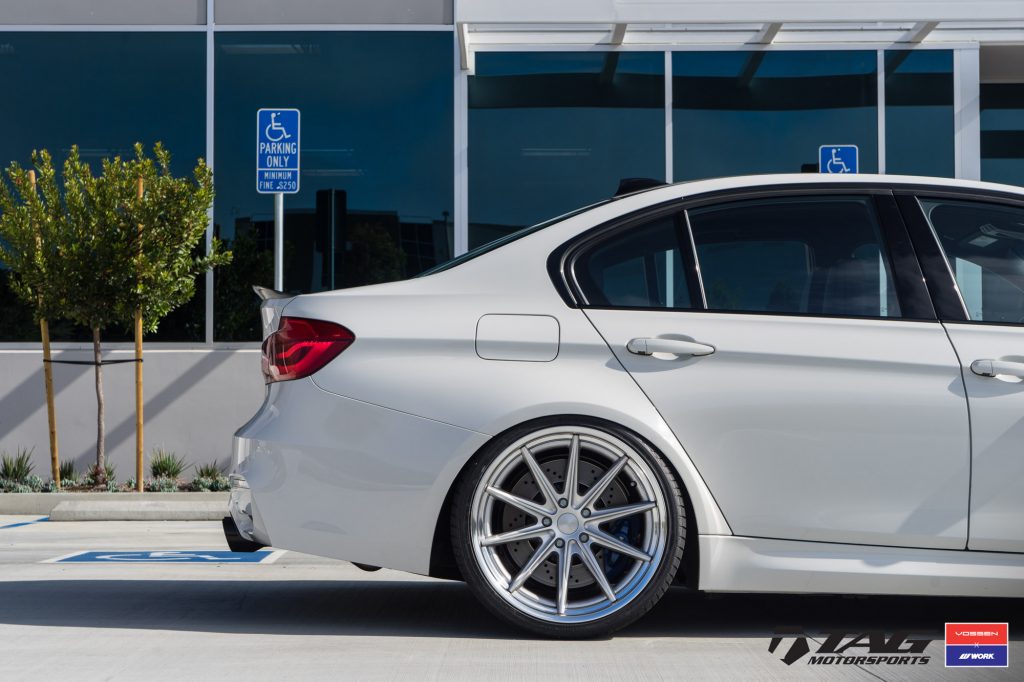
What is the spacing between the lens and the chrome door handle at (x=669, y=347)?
167 inches

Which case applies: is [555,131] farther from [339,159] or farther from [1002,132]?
[1002,132]

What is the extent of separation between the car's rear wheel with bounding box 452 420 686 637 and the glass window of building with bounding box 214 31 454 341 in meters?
8.04

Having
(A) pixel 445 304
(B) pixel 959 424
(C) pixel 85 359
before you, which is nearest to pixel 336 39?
(C) pixel 85 359

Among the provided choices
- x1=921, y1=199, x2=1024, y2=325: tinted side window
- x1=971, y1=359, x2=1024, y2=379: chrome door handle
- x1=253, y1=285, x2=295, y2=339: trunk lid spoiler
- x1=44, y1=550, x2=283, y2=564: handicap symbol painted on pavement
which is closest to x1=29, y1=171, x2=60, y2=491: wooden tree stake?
x1=44, y1=550, x2=283, y2=564: handicap symbol painted on pavement

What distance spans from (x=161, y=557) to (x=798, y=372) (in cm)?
415

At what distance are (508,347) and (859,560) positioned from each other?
4.45 feet

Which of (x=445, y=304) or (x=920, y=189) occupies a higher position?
(x=920, y=189)

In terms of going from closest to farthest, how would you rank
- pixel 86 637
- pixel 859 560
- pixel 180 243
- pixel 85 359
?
pixel 859 560 < pixel 86 637 < pixel 180 243 < pixel 85 359

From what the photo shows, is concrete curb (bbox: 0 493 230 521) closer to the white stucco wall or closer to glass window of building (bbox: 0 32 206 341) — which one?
the white stucco wall

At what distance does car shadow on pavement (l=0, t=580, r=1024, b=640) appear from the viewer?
4625 millimetres

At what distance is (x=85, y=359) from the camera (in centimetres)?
1213

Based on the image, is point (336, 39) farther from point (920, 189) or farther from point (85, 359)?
point (920, 189)

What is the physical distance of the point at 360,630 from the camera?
4602 mm

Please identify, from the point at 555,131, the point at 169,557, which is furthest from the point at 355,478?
the point at 555,131
